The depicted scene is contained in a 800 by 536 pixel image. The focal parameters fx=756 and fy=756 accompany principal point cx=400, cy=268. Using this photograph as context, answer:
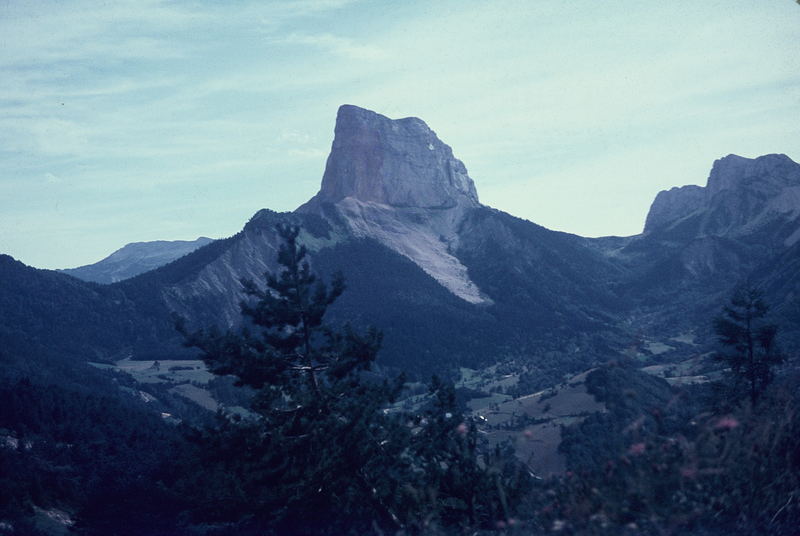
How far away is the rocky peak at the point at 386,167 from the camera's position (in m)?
170

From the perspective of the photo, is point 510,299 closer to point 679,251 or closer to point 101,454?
point 679,251

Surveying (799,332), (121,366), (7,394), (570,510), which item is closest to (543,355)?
(799,332)

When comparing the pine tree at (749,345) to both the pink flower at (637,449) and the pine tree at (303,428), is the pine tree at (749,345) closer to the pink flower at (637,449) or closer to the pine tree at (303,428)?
the pine tree at (303,428)

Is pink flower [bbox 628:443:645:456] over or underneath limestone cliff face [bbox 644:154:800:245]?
underneath

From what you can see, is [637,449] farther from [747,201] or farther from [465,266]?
[747,201]

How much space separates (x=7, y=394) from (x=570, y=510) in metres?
36.1

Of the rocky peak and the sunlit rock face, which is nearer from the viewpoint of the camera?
the sunlit rock face

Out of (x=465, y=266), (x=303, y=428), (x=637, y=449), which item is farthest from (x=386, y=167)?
(x=637, y=449)

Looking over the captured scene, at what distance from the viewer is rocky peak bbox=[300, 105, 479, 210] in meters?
170

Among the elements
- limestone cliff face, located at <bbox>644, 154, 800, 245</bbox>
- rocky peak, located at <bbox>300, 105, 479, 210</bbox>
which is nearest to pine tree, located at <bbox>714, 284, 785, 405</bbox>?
limestone cliff face, located at <bbox>644, 154, 800, 245</bbox>

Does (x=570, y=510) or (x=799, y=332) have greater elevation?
(x=570, y=510)

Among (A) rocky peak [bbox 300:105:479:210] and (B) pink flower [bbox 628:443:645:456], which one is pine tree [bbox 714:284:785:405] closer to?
(B) pink flower [bbox 628:443:645:456]

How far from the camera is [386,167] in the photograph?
174m

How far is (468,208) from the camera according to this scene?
177 metres
